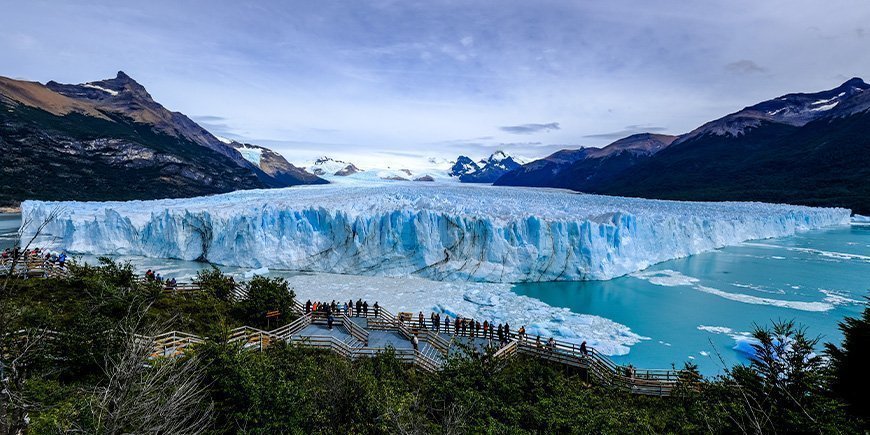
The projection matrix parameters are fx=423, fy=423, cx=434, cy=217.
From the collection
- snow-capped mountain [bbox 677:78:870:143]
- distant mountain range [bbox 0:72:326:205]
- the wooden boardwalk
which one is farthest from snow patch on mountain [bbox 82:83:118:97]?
snow-capped mountain [bbox 677:78:870:143]

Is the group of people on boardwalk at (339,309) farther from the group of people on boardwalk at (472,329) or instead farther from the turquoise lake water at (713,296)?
the turquoise lake water at (713,296)

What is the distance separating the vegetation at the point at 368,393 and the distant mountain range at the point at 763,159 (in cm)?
6917

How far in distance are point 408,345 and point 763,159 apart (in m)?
107

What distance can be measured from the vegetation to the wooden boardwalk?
55 centimetres

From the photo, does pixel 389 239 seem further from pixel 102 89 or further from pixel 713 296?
pixel 102 89

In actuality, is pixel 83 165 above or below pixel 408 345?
above

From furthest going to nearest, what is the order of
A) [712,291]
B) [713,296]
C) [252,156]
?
1. [252,156]
2. [712,291]
3. [713,296]

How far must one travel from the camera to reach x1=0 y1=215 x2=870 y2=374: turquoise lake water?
15266mm

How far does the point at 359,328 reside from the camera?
44.7ft

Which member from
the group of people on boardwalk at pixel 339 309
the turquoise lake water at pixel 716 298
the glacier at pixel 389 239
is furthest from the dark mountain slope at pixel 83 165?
the turquoise lake water at pixel 716 298

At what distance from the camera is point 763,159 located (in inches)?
3588

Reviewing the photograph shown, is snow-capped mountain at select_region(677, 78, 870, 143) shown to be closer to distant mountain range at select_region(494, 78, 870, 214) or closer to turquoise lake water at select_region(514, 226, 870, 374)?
distant mountain range at select_region(494, 78, 870, 214)

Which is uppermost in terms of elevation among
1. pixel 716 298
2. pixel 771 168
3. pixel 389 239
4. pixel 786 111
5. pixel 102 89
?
pixel 786 111

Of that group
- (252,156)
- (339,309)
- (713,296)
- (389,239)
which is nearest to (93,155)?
(389,239)
